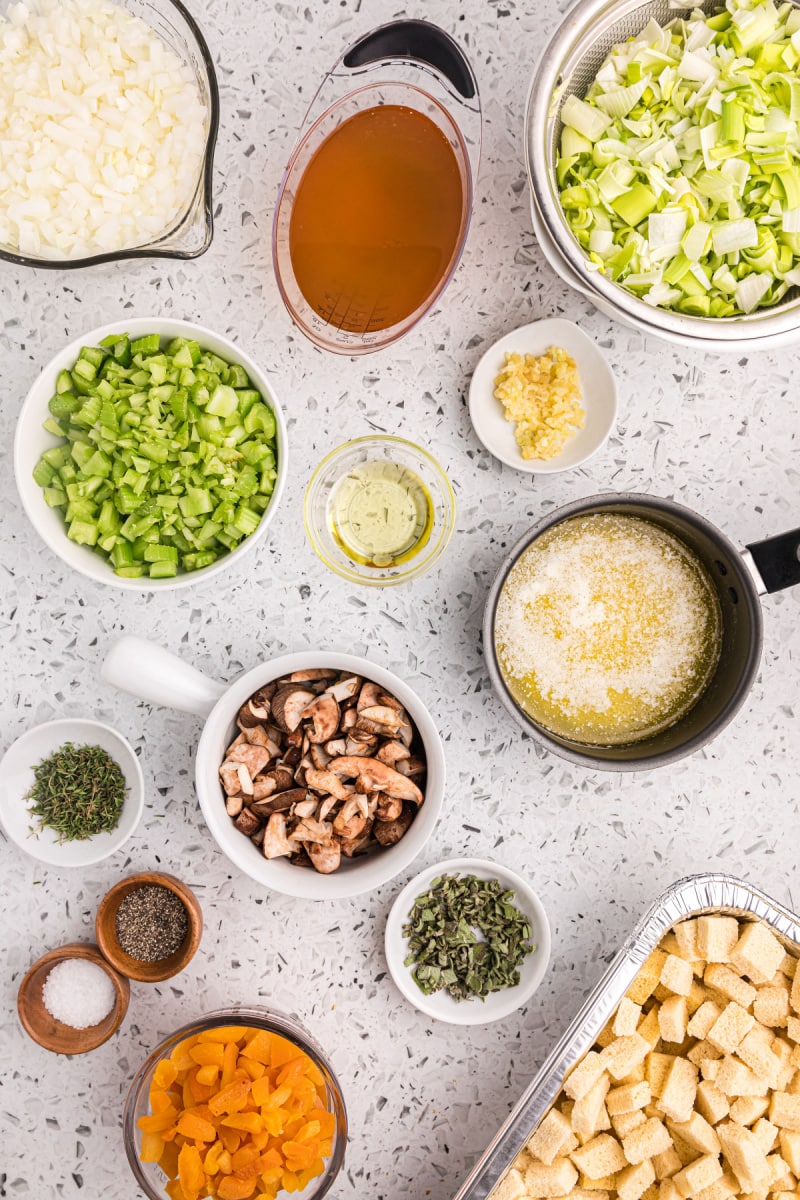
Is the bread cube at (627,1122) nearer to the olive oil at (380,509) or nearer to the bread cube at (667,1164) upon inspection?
the bread cube at (667,1164)

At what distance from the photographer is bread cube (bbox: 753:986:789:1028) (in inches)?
60.4

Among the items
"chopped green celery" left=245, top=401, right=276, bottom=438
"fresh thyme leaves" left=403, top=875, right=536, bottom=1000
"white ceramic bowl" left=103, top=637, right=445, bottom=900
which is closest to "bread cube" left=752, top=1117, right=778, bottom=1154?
"fresh thyme leaves" left=403, top=875, right=536, bottom=1000

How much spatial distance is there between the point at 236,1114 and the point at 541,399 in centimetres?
135

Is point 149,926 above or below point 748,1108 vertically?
below

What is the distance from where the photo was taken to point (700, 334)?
1.38 m

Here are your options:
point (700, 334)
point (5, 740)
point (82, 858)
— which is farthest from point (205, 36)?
point (82, 858)

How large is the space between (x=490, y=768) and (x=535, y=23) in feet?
4.62

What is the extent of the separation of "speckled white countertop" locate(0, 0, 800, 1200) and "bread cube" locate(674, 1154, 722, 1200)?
31 centimetres

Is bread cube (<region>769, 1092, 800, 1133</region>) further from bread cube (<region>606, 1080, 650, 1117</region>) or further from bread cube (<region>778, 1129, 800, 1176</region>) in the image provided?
bread cube (<region>606, 1080, 650, 1117</region>)

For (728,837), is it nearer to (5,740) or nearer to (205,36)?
(5,740)

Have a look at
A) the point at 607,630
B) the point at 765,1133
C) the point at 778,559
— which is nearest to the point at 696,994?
the point at 765,1133

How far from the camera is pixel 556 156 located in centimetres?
144

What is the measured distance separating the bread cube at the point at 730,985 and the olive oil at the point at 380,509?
3.18 ft

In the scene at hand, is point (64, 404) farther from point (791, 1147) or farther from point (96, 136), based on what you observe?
point (791, 1147)
